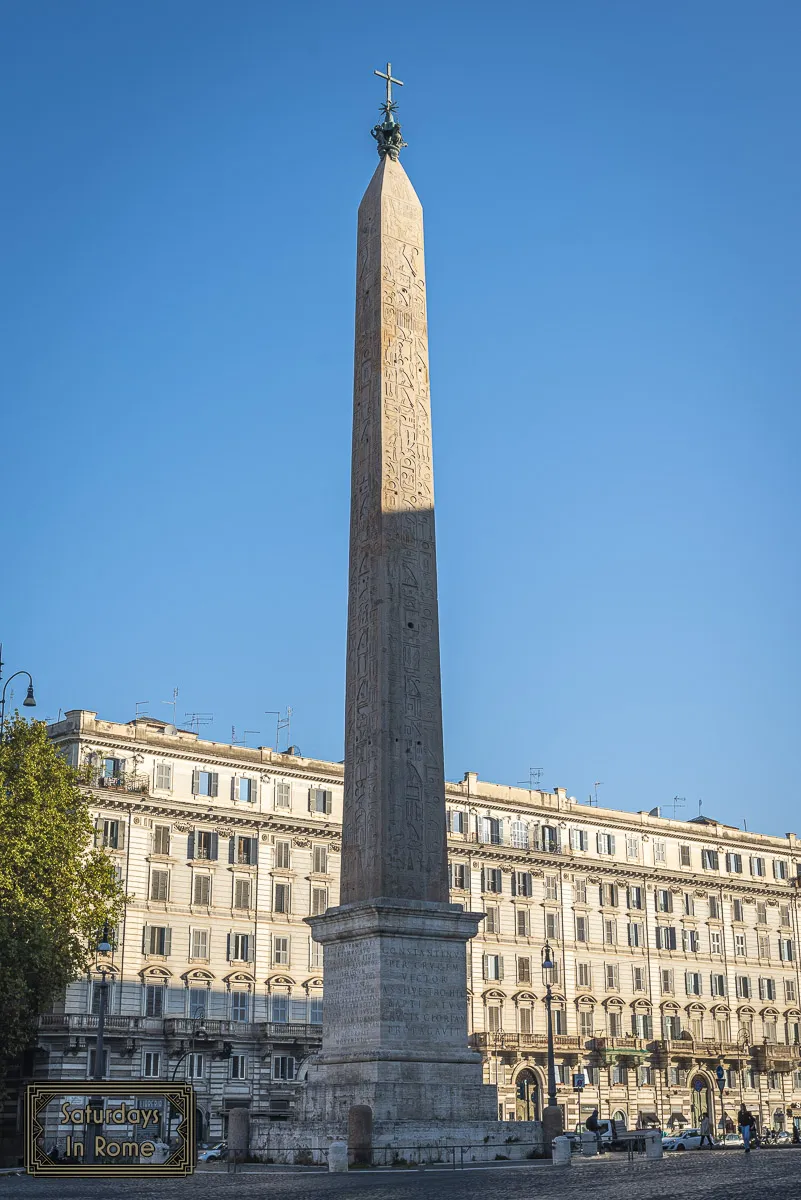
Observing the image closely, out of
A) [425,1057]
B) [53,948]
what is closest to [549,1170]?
[425,1057]

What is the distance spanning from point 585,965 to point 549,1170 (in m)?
44.6

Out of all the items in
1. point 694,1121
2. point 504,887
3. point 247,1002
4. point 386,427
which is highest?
point 386,427

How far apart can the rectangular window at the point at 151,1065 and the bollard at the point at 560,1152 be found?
30333 millimetres

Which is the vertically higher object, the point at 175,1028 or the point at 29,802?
the point at 29,802

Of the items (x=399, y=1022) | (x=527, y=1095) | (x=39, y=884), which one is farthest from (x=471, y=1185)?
(x=527, y=1095)

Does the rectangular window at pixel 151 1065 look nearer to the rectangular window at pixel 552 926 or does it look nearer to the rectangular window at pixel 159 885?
the rectangular window at pixel 159 885

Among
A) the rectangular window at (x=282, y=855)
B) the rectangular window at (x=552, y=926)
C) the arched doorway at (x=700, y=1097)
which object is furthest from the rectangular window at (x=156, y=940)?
the arched doorway at (x=700, y=1097)

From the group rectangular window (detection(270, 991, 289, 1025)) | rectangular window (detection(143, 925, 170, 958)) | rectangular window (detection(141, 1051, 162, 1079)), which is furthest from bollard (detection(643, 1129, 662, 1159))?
rectangular window (detection(270, 991, 289, 1025))

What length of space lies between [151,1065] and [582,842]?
24.7m

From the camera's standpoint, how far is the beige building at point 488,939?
185 feet

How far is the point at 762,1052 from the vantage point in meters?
74.4

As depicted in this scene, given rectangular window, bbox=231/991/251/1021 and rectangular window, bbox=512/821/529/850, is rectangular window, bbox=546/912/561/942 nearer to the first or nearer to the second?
rectangular window, bbox=512/821/529/850

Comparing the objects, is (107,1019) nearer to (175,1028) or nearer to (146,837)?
(175,1028)

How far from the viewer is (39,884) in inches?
1750
